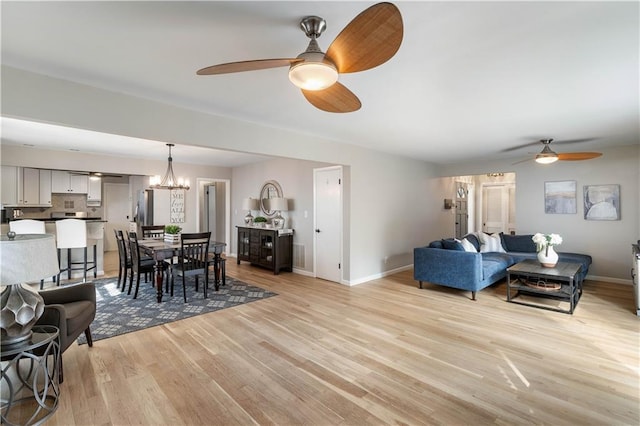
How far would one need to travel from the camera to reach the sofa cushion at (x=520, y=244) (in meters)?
5.89

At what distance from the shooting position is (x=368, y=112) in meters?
3.29

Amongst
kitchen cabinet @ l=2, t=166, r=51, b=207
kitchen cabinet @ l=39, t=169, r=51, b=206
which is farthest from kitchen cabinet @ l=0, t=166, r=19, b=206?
kitchen cabinet @ l=39, t=169, r=51, b=206

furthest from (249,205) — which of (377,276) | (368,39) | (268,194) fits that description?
(368,39)

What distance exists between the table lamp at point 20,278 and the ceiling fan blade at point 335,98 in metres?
1.93

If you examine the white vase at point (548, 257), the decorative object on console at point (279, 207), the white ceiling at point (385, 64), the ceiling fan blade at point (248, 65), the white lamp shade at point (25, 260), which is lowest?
the white vase at point (548, 257)

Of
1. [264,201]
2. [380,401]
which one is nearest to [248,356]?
[380,401]

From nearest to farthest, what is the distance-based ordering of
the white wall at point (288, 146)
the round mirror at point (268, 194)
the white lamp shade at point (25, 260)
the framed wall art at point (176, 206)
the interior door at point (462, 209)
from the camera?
the white lamp shade at point (25, 260) → the white wall at point (288, 146) → the round mirror at point (268, 194) → the framed wall art at point (176, 206) → the interior door at point (462, 209)

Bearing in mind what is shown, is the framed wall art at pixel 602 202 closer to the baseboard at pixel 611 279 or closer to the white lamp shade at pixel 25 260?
the baseboard at pixel 611 279

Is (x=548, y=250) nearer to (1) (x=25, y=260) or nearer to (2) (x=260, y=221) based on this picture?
(2) (x=260, y=221)

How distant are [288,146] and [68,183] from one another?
5657mm

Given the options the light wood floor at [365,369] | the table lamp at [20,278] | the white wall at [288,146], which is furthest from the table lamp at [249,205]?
the table lamp at [20,278]

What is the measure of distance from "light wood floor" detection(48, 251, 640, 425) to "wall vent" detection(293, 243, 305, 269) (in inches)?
79.6

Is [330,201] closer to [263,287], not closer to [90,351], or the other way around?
[263,287]

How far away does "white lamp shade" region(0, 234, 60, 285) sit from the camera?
1.67 meters
